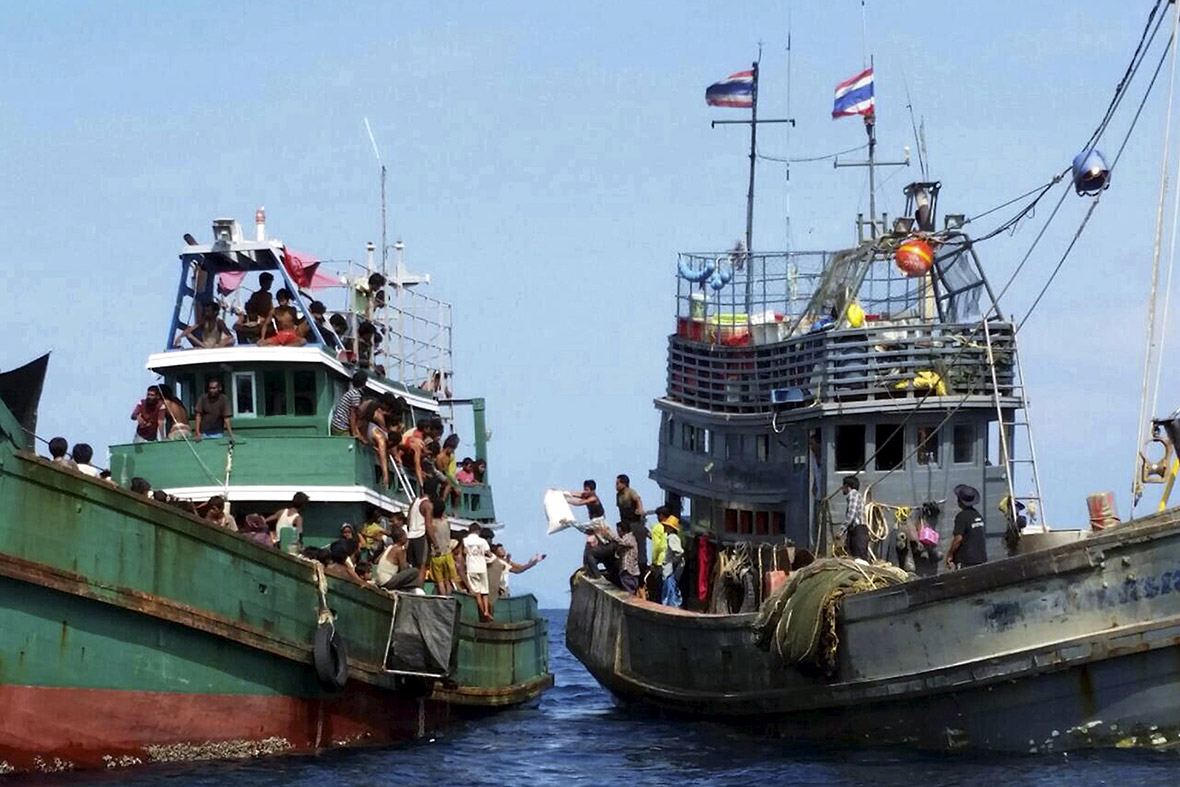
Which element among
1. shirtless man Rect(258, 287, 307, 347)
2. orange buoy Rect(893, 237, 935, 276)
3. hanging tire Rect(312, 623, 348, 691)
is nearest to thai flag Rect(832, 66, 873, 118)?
orange buoy Rect(893, 237, 935, 276)

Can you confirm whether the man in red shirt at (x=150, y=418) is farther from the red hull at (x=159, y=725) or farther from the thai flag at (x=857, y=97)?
the thai flag at (x=857, y=97)

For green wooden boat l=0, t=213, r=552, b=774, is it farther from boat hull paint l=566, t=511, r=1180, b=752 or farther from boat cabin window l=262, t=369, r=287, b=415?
boat hull paint l=566, t=511, r=1180, b=752

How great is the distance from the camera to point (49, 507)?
55.1ft

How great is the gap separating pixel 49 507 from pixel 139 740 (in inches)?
89.1

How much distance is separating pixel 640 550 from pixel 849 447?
155 inches

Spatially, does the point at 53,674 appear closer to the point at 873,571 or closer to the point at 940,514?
the point at 873,571

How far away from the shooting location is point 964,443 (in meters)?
22.2

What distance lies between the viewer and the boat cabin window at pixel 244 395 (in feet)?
76.0

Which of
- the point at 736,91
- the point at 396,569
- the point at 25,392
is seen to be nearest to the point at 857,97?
the point at 736,91

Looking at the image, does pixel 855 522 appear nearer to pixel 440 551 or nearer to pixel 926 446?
pixel 926 446

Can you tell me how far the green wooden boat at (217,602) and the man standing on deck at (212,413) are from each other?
0.39 m

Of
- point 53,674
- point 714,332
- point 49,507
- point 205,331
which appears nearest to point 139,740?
point 53,674

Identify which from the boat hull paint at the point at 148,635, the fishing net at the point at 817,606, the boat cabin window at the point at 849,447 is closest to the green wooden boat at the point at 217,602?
the boat hull paint at the point at 148,635

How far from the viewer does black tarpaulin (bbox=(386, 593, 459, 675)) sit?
20844mm
